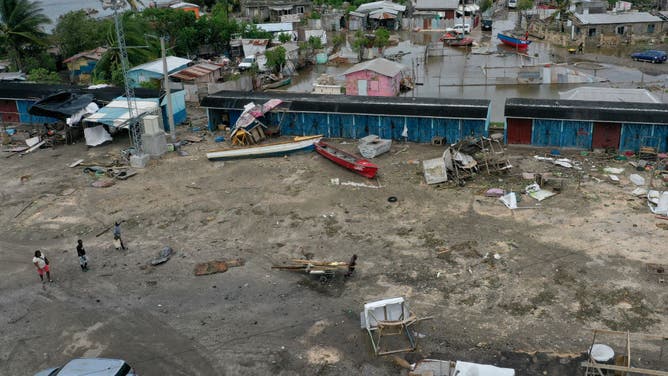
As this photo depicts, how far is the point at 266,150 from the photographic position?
2975 centimetres

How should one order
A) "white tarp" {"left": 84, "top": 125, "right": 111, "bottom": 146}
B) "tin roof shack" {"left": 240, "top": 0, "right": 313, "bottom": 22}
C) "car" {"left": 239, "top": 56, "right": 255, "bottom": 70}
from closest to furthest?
"white tarp" {"left": 84, "top": 125, "right": 111, "bottom": 146}
"car" {"left": 239, "top": 56, "right": 255, "bottom": 70}
"tin roof shack" {"left": 240, "top": 0, "right": 313, "bottom": 22}

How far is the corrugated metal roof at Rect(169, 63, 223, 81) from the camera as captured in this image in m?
43.0

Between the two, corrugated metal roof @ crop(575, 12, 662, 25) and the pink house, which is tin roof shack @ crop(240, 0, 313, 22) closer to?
corrugated metal roof @ crop(575, 12, 662, 25)

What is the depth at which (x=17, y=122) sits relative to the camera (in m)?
38.3

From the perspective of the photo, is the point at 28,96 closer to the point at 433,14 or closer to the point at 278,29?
the point at 278,29

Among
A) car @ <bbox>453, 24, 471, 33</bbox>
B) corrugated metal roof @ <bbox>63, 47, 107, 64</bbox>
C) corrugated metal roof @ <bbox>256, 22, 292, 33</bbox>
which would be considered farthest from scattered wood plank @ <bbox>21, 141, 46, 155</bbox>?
car @ <bbox>453, 24, 471, 33</bbox>

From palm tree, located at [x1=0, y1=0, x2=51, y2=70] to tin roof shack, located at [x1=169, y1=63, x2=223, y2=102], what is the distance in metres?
11.9

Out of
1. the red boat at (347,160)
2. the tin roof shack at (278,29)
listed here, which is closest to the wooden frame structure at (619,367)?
the red boat at (347,160)

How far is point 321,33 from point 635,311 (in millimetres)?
49775

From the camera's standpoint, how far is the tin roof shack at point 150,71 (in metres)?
40.7

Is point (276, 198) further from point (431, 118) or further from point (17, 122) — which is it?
point (17, 122)

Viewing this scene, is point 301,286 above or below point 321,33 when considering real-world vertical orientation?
below

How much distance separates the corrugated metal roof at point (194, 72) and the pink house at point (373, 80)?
11.6 meters

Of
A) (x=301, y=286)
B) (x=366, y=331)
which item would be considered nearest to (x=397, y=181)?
(x=301, y=286)
